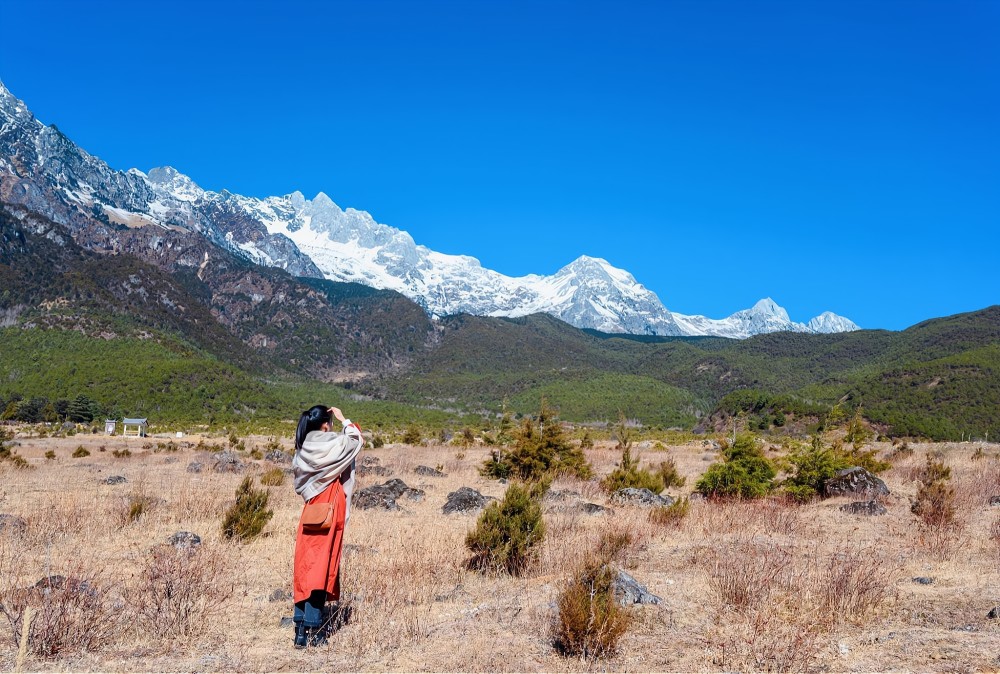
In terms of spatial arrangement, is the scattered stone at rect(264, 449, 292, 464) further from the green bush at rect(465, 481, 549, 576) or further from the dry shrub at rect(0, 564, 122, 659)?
the dry shrub at rect(0, 564, 122, 659)

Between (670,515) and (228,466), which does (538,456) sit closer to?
(670,515)

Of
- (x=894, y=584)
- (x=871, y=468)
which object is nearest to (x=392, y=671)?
(x=894, y=584)

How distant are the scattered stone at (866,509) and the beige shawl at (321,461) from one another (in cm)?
1049

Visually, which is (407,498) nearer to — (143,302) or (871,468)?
(871,468)

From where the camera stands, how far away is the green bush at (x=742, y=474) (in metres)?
14.6

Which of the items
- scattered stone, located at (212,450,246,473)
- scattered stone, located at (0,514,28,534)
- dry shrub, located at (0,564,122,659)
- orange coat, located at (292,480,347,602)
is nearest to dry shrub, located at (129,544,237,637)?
dry shrub, located at (0,564,122,659)

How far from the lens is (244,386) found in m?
83.2

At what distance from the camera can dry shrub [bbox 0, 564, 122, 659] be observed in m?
5.04

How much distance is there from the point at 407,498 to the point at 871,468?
13692mm

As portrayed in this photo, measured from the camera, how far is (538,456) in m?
19.4

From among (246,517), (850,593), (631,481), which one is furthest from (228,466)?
(850,593)

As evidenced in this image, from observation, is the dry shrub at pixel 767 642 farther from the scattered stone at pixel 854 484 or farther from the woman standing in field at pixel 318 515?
the scattered stone at pixel 854 484

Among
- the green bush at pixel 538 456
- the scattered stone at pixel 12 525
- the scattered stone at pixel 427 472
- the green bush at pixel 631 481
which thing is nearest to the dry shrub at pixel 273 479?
the scattered stone at pixel 427 472

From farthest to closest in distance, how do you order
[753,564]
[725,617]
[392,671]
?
[753,564], [725,617], [392,671]
